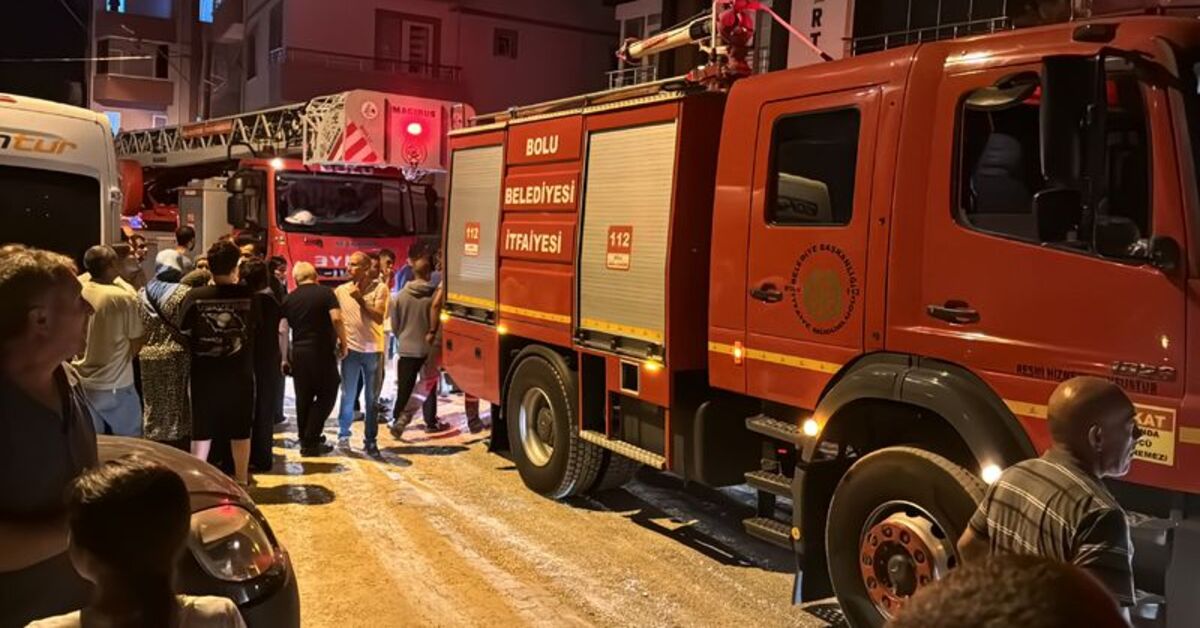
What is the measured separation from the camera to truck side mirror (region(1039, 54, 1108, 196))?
3566 mm

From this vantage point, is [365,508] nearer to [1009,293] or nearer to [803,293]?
[803,293]

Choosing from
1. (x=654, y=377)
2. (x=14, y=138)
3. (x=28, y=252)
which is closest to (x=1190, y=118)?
(x=654, y=377)

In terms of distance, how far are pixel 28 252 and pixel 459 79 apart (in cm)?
2517

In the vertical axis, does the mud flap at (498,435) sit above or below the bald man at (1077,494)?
below

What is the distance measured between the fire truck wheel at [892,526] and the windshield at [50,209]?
17.2 feet

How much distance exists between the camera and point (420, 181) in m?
14.8

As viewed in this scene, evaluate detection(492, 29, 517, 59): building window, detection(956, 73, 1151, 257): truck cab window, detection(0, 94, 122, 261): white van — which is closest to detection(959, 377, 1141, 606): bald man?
detection(956, 73, 1151, 257): truck cab window

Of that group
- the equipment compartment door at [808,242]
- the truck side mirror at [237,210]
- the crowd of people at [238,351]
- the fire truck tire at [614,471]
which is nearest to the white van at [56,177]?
the crowd of people at [238,351]

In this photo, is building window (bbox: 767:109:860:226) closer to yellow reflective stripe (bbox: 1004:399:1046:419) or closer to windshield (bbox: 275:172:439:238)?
yellow reflective stripe (bbox: 1004:399:1046:419)

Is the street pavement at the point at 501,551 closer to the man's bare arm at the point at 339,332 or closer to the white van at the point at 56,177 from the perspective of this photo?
the man's bare arm at the point at 339,332

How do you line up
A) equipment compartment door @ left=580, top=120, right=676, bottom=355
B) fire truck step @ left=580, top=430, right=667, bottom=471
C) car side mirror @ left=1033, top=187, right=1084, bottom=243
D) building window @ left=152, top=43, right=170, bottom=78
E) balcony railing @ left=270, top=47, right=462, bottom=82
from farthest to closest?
building window @ left=152, top=43, right=170, bottom=78, balcony railing @ left=270, top=47, right=462, bottom=82, fire truck step @ left=580, top=430, right=667, bottom=471, equipment compartment door @ left=580, top=120, right=676, bottom=355, car side mirror @ left=1033, top=187, right=1084, bottom=243

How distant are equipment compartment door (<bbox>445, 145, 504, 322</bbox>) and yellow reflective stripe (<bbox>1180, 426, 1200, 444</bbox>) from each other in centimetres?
530

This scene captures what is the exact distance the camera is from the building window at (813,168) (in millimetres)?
4855

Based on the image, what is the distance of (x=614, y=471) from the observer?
24.1 feet
